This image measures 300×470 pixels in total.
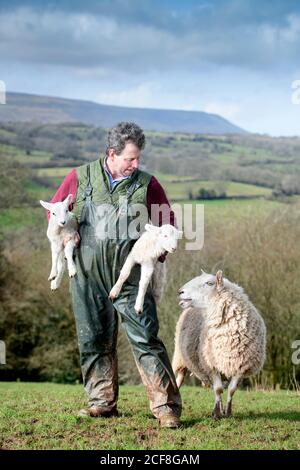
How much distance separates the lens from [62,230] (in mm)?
7684

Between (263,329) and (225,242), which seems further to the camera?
(225,242)

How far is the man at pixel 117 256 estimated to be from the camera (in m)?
7.60

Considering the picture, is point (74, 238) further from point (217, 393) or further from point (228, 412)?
point (228, 412)

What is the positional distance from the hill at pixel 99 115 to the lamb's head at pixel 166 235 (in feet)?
237

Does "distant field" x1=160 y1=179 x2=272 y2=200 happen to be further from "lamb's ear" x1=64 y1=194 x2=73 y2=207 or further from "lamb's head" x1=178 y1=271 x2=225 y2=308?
"lamb's ear" x1=64 y1=194 x2=73 y2=207

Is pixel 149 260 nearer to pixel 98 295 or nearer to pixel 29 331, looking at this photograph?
pixel 98 295

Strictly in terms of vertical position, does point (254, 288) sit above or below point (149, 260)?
below

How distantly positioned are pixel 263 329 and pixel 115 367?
64.5 inches

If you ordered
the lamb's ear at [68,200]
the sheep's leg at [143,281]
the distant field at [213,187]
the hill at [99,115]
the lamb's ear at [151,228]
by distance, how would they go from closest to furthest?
the lamb's ear at [151,228]
the sheep's leg at [143,281]
the lamb's ear at [68,200]
the distant field at [213,187]
the hill at [99,115]

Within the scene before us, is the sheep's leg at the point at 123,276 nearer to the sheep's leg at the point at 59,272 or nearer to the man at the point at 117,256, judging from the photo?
the man at the point at 117,256

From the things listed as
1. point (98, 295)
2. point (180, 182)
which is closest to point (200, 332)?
point (98, 295)

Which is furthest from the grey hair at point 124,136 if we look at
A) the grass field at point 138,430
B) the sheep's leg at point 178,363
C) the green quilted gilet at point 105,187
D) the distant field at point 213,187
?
the distant field at point 213,187

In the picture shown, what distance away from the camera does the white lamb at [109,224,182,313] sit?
23.7 feet

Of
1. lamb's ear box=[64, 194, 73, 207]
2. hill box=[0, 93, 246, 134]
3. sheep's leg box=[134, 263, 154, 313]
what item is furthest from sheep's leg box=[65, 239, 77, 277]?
hill box=[0, 93, 246, 134]
